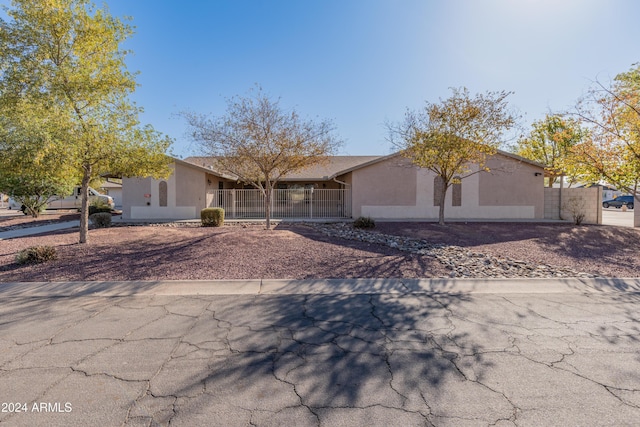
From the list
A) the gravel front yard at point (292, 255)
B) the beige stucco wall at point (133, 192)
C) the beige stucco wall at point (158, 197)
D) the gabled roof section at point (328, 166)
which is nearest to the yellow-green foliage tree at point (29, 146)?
the gravel front yard at point (292, 255)

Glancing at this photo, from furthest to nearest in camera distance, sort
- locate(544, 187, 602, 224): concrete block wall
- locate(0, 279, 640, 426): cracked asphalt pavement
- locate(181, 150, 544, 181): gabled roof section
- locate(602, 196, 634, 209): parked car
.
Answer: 1. locate(602, 196, 634, 209): parked car
2. locate(181, 150, 544, 181): gabled roof section
3. locate(544, 187, 602, 224): concrete block wall
4. locate(0, 279, 640, 426): cracked asphalt pavement

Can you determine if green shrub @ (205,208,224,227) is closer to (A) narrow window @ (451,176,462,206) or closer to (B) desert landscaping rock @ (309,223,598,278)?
(B) desert landscaping rock @ (309,223,598,278)

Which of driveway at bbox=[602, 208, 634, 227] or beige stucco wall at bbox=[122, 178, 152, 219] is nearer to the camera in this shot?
driveway at bbox=[602, 208, 634, 227]

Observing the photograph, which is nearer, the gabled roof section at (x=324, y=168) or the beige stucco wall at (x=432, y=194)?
the beige stucco wall at (x=432, y=194)

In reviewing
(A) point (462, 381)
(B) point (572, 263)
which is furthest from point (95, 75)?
(B) point (572, 263)

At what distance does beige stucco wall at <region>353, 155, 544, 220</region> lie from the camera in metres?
18.1

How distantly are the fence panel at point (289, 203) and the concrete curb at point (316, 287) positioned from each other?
43.0ft

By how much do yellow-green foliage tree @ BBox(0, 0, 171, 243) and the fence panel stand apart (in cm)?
1058

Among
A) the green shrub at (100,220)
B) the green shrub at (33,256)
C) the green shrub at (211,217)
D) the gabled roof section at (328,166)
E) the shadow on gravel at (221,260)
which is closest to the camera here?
the shadow on gravel at (221,260)

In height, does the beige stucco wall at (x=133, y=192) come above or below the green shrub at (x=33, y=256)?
above

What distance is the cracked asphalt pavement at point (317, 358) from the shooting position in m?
2.54

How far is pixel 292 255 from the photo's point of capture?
8.45 m

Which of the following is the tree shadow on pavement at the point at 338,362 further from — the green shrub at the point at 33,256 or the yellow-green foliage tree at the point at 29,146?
the yellow-green foliage tree at the point at 29,146

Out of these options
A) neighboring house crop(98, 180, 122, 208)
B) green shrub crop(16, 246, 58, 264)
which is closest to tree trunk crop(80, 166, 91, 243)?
green shrub crop(16, 246, 58, 264)
